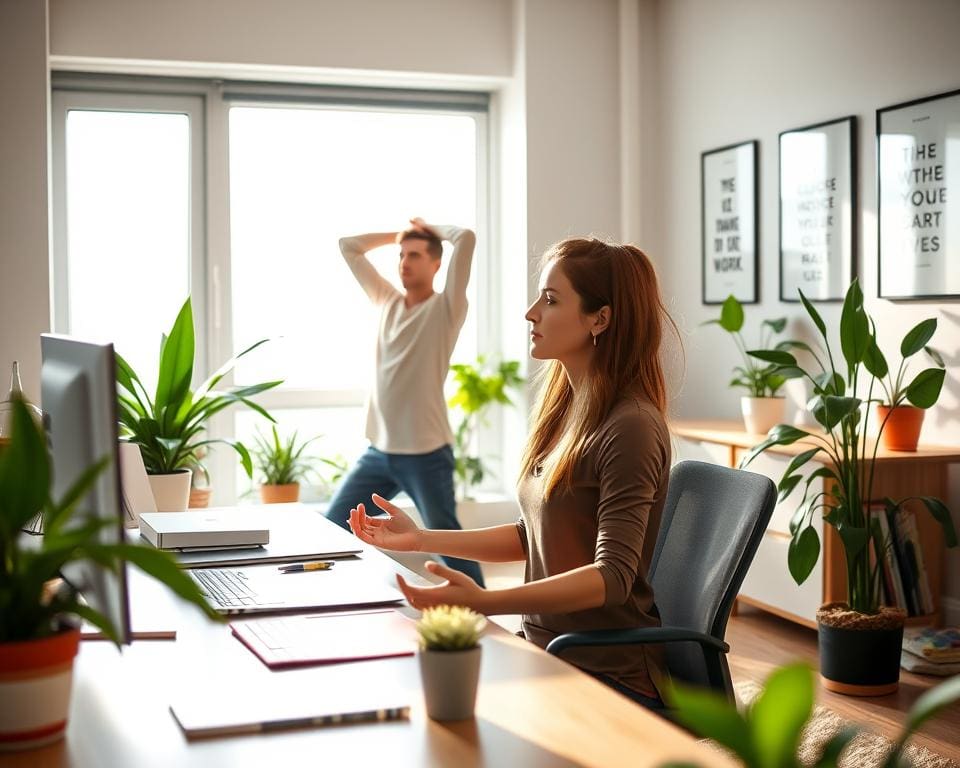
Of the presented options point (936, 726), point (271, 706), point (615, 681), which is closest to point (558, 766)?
point (271, 706)

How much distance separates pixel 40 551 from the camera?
3.85ft

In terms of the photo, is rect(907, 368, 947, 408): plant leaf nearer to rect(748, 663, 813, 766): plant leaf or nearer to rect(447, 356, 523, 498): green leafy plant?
rect(447, 356, 523, 498): green leafy plant

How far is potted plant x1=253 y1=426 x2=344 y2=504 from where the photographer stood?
5145 millimetres

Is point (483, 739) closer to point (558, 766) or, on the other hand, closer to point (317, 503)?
point (558, 766)

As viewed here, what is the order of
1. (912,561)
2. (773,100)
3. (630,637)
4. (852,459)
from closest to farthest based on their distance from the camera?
1. (630,637)
2. (852,459)
3. (912,561)
4. (773,100)

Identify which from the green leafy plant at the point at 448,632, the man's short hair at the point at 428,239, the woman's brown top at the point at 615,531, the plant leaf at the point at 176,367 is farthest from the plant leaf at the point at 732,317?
the green leafy plant at the point at 448,632

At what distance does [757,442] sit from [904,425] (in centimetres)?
58

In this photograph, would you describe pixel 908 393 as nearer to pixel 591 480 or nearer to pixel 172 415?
pixel 591 480

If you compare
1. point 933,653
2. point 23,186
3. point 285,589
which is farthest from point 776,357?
point 23,186

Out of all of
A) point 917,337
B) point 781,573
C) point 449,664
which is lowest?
point 781,573

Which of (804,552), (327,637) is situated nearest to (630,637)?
(327,637)

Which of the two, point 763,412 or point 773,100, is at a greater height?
point 773,100

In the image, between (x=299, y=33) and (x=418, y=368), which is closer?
(x=418, y=368)

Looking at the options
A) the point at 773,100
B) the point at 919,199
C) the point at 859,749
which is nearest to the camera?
the point at 859,749
